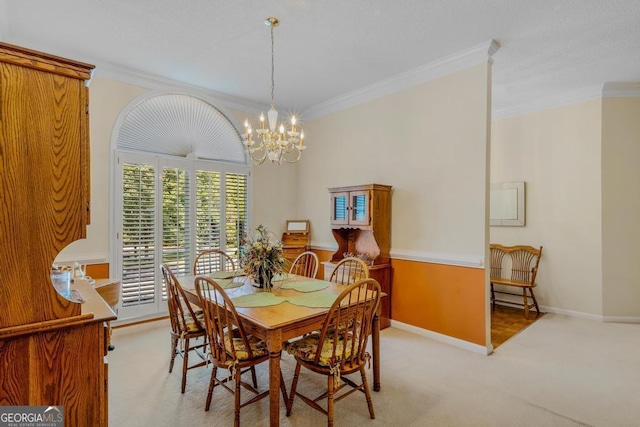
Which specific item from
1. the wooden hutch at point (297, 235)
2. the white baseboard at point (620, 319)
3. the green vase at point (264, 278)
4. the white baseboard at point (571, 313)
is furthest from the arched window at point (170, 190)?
the white baseboard at point (620, 319)

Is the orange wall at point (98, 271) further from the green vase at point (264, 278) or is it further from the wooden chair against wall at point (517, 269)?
the wooden chair against wall at point (517, 269)

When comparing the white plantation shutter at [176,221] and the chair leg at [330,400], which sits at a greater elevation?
the white plantation shutter at [176,221]

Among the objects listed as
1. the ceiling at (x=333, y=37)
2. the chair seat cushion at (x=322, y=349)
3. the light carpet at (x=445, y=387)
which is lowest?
the light carpet at (x=445, y=387)

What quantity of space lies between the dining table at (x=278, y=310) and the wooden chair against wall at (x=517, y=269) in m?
3.02

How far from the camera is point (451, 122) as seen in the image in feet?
11.6

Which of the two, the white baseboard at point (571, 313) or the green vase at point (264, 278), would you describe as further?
Result: the white baseboard at point (571, 313)

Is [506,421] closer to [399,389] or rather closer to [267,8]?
[399,389]

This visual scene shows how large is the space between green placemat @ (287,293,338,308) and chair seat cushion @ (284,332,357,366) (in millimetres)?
255

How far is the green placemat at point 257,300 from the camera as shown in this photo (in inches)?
91.4

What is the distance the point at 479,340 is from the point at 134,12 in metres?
4.33

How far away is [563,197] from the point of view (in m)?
4.56

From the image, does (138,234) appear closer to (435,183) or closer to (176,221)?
(176,221)

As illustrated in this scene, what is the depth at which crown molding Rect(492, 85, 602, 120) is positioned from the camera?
4.30 metres

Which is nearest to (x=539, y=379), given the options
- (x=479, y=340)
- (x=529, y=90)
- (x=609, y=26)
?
(x=479, y=340)
